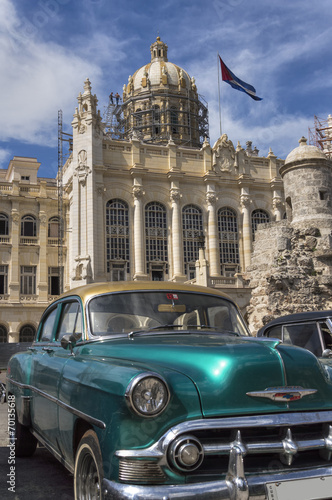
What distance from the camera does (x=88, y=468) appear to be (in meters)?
3.32

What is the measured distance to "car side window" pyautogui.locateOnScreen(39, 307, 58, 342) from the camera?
17.3ft

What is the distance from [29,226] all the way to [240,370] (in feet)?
127

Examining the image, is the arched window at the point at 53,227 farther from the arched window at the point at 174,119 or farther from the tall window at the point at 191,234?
the arched window at the point at 174,119

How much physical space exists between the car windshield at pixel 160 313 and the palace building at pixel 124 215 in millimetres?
29909

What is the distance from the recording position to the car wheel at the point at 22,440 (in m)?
5.58

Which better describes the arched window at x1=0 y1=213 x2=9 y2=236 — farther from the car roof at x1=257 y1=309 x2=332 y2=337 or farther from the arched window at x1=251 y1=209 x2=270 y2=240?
the car roof at x1=257 y1=309 x2=332 y2=337

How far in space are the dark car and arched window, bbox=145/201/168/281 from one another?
30.6 m

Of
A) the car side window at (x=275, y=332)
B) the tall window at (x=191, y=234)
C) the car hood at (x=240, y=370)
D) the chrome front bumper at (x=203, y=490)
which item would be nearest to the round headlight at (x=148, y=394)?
the car hood at (x=240, y=370)

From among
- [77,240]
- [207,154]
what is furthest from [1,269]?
[207,154]

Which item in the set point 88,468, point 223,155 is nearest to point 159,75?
point 223,155

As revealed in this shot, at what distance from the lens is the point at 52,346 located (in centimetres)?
485

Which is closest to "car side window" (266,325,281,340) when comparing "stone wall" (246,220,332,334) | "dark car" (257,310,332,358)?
"dark car" (257,310,332,358)

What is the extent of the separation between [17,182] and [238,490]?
39.8m

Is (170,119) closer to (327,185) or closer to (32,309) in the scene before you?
(32,309)
